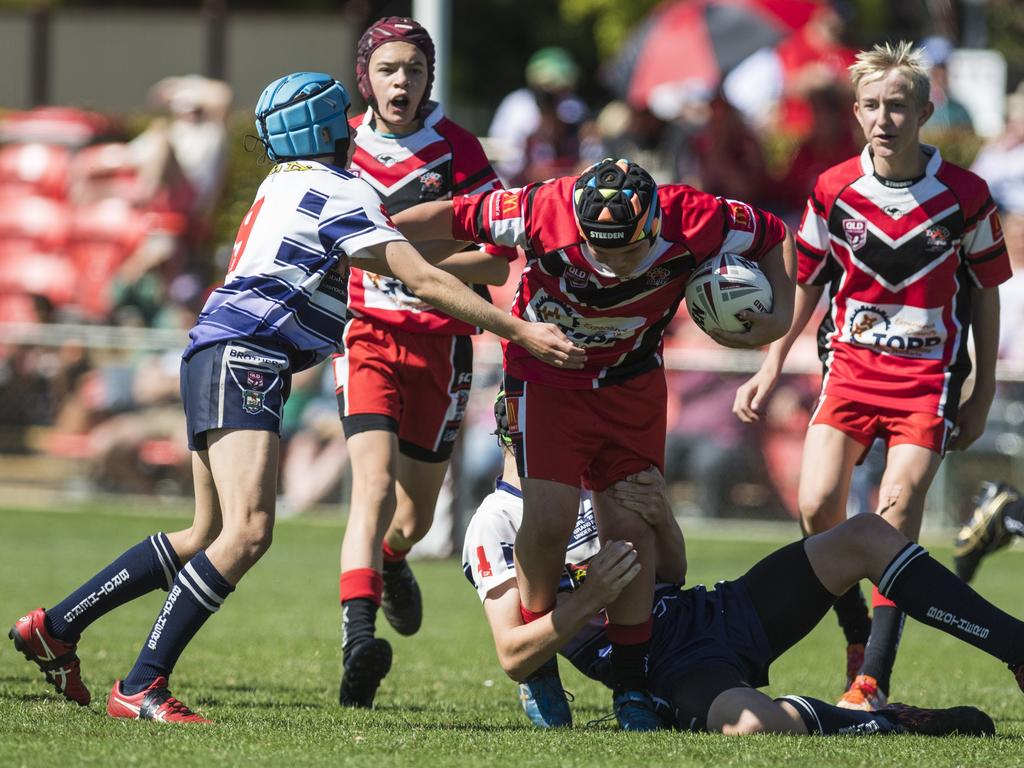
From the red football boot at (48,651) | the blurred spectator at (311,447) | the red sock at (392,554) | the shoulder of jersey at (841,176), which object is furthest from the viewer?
the blurred spectator at (311,447)

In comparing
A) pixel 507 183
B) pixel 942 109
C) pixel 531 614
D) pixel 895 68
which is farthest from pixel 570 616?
pixel 942 109

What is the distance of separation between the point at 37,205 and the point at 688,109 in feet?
22.4

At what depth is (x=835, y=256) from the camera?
687 cm

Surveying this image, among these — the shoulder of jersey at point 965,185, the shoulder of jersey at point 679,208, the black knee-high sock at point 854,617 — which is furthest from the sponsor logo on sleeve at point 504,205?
the black knee-high sock at point 854,617

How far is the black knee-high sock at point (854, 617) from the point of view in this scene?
23.2 feet

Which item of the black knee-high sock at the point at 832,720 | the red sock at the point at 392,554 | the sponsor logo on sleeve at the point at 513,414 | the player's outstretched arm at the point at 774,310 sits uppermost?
the player's outstretched arm at the point at 774,310

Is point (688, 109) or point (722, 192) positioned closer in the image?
point (722, 192)

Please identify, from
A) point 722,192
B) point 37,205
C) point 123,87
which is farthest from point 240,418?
point 123,87

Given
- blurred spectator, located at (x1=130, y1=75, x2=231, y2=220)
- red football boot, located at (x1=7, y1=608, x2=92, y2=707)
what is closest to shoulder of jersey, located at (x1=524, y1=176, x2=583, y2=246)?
red football boot, located at (x1=7, y1=608, x2=92, y2=707)

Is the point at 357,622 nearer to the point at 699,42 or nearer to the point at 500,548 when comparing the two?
the point at 500,548

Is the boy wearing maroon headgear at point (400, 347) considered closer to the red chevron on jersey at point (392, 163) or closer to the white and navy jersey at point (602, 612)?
the red chevron on jersey at point (392, 163)

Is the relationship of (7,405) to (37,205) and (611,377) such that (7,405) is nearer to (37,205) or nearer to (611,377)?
(37,205)

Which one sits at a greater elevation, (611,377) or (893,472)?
(611,377)

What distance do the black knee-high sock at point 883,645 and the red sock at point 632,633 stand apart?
3.70ft
